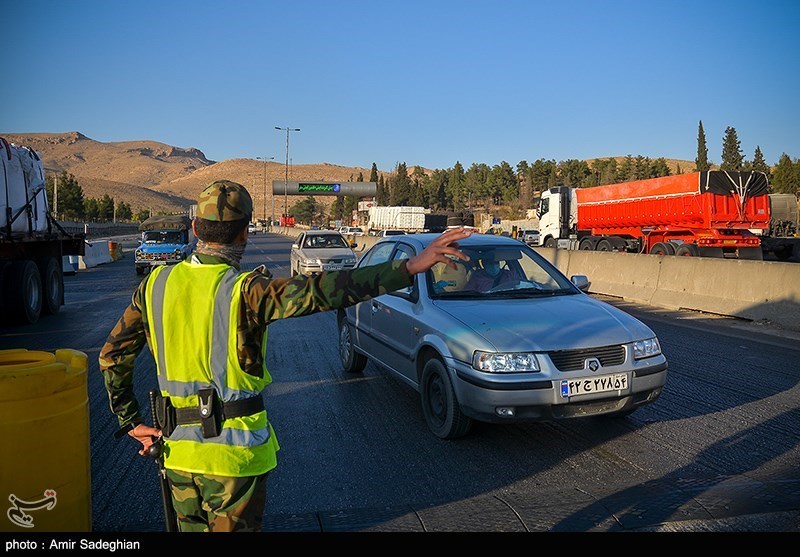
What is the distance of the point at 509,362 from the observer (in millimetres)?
4879

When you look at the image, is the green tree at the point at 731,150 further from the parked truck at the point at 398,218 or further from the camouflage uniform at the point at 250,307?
the camouflage uniform at the point at 250,307

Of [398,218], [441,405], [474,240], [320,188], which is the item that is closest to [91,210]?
[320,188]

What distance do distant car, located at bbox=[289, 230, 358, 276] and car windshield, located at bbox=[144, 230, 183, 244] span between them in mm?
4983

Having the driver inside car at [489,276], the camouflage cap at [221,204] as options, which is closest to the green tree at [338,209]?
the driver inside car at [489,276]

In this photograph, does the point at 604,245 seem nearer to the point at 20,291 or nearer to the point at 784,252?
the point at 784,252

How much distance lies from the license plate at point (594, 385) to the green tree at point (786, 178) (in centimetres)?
8050

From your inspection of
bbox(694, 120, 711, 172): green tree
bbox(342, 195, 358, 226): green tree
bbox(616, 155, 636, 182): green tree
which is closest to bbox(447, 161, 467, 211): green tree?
bbox(342, 195, 358, 226): green tree

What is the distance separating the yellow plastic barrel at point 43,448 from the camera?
2.48m

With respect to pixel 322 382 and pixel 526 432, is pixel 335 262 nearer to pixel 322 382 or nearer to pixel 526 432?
pixel 322 382

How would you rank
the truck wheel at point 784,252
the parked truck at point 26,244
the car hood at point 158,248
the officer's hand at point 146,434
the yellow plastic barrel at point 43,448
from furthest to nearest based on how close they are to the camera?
the truck wheel at point 784,252, the car hood at point 158,248, the parked truck at point 26,244, the officer's hand at point 146,434, the yellow plastic barrel at point 43,448

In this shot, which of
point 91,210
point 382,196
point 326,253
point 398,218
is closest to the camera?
point 326,253

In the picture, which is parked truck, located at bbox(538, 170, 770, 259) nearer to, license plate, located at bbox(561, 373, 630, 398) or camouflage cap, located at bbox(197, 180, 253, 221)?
license plate, located at bbox(561, 373, 630, 398)

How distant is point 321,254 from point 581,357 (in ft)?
54.4
